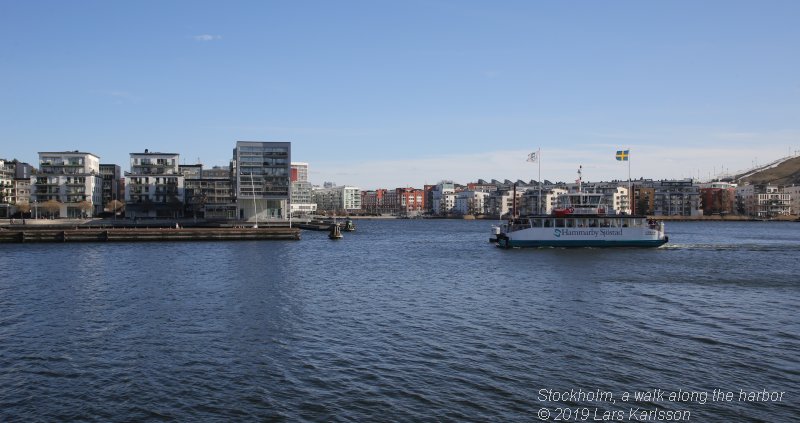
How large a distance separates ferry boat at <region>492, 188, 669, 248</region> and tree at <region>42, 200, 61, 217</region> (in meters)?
121

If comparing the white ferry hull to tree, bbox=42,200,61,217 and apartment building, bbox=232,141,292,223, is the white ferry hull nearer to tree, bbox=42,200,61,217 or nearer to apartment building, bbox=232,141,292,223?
apartment building, bbox=232,141,292,223

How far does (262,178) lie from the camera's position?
474 feet

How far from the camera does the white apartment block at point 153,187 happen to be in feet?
525

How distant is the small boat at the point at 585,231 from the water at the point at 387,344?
26336 millimetres

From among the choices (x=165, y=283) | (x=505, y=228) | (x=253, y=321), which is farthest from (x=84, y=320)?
(x=505, y=228)

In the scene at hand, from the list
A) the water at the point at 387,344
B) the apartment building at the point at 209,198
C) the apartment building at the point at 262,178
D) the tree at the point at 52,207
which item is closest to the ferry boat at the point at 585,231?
the water at the point at 387,344

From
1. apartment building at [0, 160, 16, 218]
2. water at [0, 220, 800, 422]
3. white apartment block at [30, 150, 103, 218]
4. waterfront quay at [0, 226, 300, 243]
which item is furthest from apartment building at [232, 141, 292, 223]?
water at [0, 220, 800, 422]

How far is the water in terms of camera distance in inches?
752

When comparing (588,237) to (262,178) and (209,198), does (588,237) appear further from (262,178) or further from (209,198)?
(209,198)

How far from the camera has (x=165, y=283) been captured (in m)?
46.8

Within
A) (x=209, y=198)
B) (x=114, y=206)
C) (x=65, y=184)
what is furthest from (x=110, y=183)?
(x=209, y=198)

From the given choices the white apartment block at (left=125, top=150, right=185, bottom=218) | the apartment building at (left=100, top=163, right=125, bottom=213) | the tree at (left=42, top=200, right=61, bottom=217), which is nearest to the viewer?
the tree at (left=42, top=200, right=61, bottom=217)

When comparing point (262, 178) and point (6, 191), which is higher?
point (262, 178)

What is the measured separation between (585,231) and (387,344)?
59832 mm
